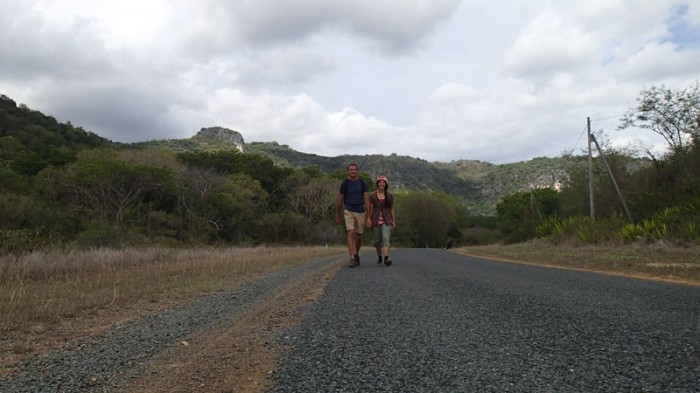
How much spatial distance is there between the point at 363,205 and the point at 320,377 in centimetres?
731

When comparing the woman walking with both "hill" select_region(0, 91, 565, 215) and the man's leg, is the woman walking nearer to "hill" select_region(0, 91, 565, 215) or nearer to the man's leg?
the man's leg

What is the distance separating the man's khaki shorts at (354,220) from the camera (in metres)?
9.46

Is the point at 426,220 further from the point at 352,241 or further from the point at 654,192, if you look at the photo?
the point at 352,241

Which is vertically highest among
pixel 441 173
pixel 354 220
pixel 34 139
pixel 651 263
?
pixel 441 173

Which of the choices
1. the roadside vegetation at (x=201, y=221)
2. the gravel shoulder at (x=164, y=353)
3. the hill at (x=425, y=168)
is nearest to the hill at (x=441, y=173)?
the hill at (x=425, y=168)

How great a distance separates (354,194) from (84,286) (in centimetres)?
522

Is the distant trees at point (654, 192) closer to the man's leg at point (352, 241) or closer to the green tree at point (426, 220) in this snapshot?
the man's leg at point (352, 241)

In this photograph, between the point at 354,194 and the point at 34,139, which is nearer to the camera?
the point at 354,194

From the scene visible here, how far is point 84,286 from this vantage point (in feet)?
23.9

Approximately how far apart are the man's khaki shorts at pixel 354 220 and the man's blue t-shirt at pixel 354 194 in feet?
0.29

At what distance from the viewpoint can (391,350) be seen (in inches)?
109

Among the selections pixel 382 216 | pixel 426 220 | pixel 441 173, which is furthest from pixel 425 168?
pixel 382 216

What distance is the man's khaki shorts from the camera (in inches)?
372

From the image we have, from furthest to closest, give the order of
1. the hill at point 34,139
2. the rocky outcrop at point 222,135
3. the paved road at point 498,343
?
the rocky outcrop at point 222,135 < the hill at point 34,139 < the paved road at point 498,343
